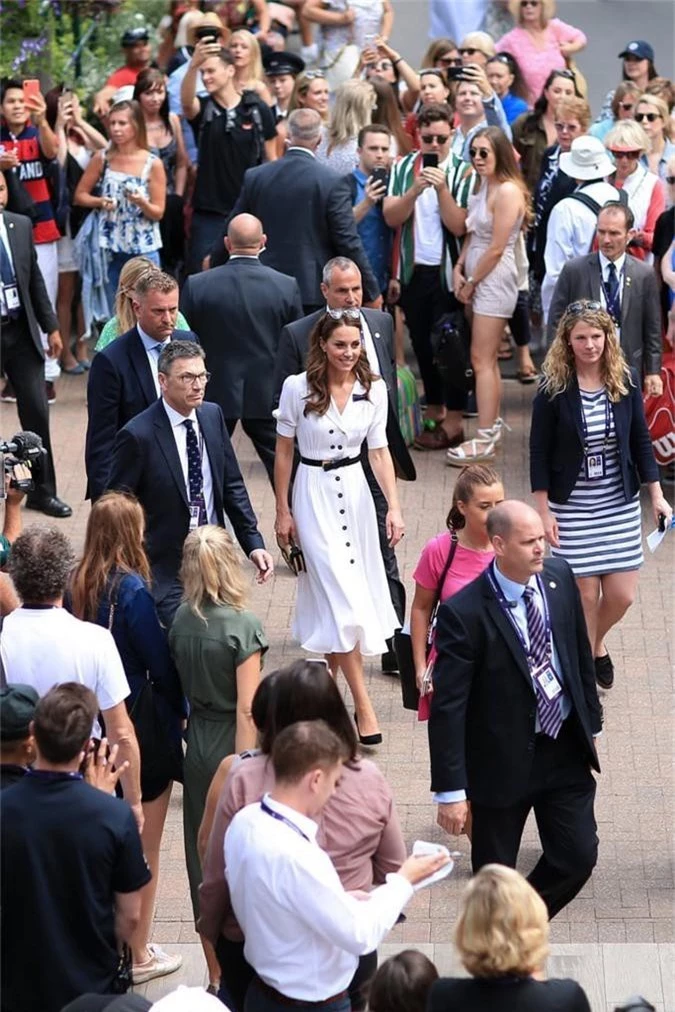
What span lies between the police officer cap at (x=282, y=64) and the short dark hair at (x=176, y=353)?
711 centimetres

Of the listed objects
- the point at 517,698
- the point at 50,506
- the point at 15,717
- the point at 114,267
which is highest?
the point at 15,717

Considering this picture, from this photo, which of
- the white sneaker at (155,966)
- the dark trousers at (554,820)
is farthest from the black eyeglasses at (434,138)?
the white sneaker at (155,966)

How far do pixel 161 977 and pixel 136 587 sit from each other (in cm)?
134

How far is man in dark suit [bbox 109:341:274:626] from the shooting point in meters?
7.43

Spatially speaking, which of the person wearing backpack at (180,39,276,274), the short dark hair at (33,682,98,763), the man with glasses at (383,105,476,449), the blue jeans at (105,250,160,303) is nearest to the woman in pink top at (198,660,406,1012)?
the short dark hair at (33,682,98,763)

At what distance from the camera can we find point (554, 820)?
6.00 meters

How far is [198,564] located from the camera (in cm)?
606

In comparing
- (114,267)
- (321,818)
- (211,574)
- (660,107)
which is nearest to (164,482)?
(211,574)

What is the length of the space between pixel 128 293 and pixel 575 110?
4395 mm

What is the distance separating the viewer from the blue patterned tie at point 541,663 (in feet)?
19.1

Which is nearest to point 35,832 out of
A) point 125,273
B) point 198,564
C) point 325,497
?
point 198,564

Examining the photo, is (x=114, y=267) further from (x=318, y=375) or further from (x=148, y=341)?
(x=318, y=375)

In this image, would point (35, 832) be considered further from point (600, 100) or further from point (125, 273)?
point (600, 100)

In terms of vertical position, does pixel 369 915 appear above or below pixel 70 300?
above
